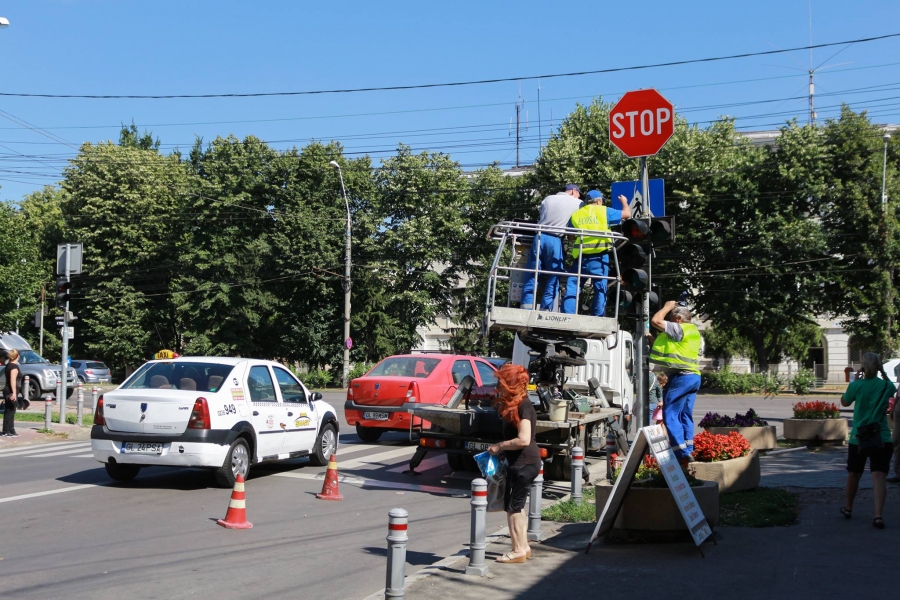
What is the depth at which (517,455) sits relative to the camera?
24.5ft

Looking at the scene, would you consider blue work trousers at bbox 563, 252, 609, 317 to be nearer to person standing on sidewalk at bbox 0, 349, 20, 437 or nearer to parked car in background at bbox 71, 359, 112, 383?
person standing on sidewalk at bbox 0, 349, 20, 437

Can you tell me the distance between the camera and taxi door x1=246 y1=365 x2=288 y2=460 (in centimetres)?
1173

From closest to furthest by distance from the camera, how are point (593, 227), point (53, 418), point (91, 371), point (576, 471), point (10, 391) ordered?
point (576, 471) < point (593, 227) < point (10, 391) < point (53, 418) < point (91, 371)

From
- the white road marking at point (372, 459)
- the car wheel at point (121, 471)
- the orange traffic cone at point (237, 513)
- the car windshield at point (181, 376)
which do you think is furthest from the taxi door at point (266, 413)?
the orange traffic cone at point (237, 513)

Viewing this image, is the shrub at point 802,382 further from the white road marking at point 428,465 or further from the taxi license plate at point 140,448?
the taxi license plate at point 140,448

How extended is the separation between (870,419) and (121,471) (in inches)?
354

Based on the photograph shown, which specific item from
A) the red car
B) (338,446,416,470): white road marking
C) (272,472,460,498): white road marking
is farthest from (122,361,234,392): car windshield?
the red car

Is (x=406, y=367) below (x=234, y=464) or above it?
above

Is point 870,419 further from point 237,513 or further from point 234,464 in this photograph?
point 234,464

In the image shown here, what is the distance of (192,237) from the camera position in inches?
2108

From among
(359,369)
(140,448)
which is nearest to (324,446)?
(140,448)

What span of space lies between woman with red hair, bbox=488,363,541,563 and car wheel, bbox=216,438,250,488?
4.78 m

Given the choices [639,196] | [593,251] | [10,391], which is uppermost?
[639,196]

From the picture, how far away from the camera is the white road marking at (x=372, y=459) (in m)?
14.0
